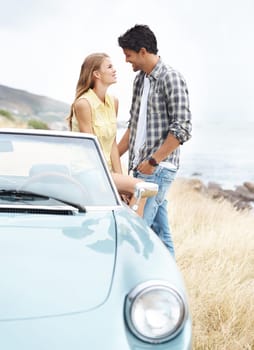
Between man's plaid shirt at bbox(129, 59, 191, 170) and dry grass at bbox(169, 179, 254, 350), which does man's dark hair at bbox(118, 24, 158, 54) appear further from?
dry grass at bbox(169, 179, 254, 350)

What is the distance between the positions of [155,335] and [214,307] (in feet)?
7.17

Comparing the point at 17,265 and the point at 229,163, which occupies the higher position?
the point at 17,265

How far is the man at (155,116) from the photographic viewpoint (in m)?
4.55

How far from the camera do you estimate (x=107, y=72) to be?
4.80 metres

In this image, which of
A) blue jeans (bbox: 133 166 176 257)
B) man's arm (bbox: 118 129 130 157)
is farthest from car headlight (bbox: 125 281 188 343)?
man's arm (bbox: 118 129 130 157)

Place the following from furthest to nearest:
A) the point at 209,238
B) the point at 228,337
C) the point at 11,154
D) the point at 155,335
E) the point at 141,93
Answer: the point at 209,238
the point at 141,93
the point at 228,337
the point at 11,154
the point at 155,335

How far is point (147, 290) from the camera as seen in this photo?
2414mm

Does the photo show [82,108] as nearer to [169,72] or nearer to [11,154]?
[169,72]

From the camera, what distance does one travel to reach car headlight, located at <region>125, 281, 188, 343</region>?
2.36 meters

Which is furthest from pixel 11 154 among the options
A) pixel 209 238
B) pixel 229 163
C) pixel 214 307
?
pixel 229 163

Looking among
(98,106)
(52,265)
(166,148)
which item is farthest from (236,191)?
(52,265)

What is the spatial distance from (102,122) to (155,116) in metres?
0.38

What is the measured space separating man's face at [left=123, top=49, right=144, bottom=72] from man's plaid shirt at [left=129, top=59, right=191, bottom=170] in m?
0.13

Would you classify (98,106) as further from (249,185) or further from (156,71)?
(249,185)
